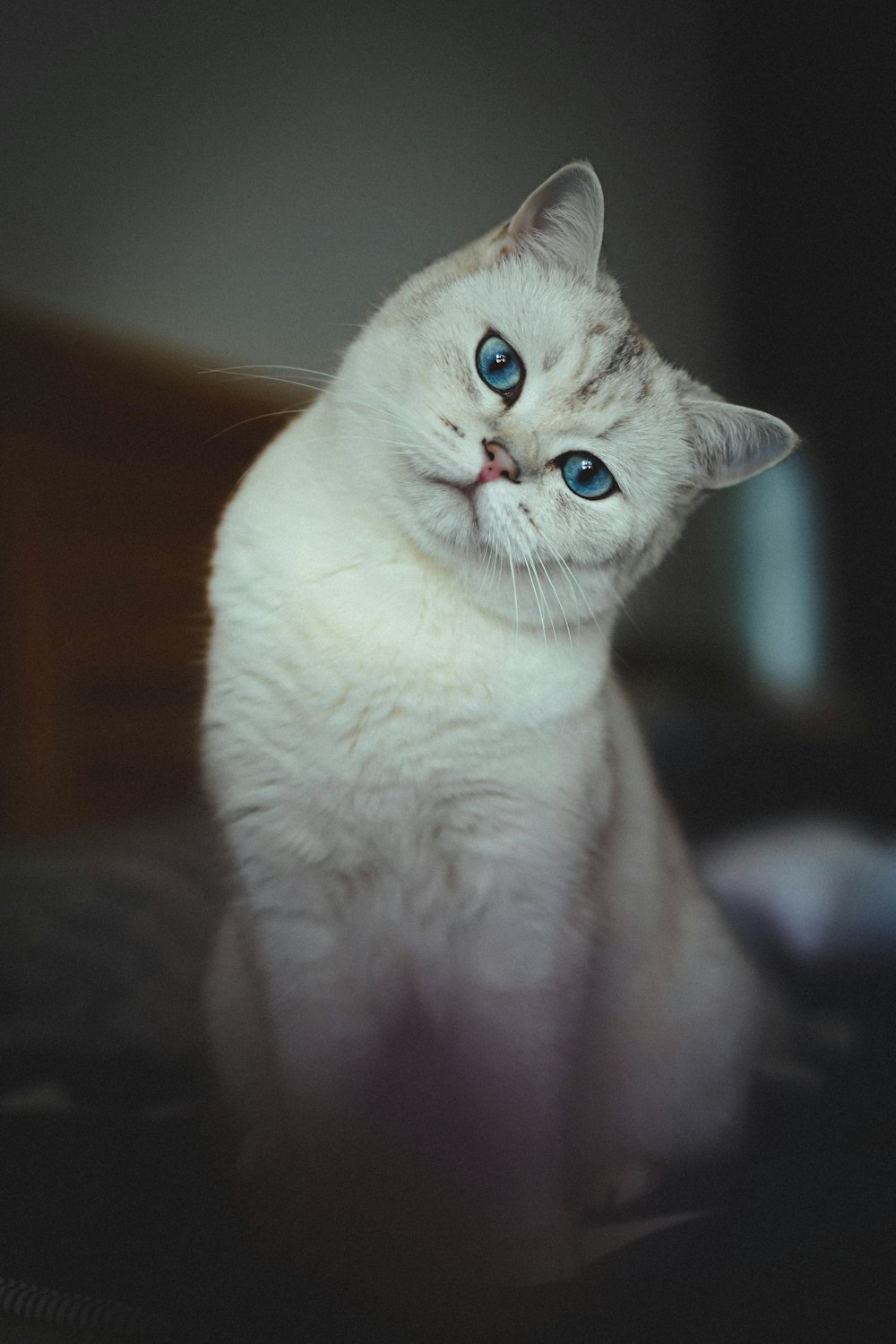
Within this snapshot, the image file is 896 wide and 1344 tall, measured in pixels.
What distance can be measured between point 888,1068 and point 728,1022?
4.6 inches

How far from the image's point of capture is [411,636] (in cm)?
58

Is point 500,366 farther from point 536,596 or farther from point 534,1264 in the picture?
point 534,1264

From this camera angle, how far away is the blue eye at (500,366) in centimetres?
56

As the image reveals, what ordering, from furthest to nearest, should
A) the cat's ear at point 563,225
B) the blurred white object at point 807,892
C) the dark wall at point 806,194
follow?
the blurred white object at point 807,892 → the dark wall at point 806,194 → the cat's ear at point 563,225

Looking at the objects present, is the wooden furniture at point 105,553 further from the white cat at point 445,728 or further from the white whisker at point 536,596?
the white whisker at point 536,596

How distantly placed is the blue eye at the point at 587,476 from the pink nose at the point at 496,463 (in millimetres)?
33

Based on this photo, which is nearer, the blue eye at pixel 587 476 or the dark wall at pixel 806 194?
the blue eye at pixel 587 476

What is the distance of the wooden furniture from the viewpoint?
0.58 m

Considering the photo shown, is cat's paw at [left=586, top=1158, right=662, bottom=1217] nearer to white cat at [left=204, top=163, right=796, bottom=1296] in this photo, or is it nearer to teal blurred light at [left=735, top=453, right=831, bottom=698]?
white cat at [left=204, top=163, right=796, bottom=1296]

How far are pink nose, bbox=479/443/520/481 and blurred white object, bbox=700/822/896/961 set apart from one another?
487 mm

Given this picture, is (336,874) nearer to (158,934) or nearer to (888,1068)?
(158,934)

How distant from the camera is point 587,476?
0.56 m

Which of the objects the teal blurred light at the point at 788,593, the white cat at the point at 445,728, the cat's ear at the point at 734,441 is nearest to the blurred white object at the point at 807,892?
the teal blurred light at the point at 788,593

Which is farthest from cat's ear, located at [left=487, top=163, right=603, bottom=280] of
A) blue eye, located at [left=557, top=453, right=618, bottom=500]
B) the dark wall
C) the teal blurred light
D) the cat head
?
the teal blurred light
